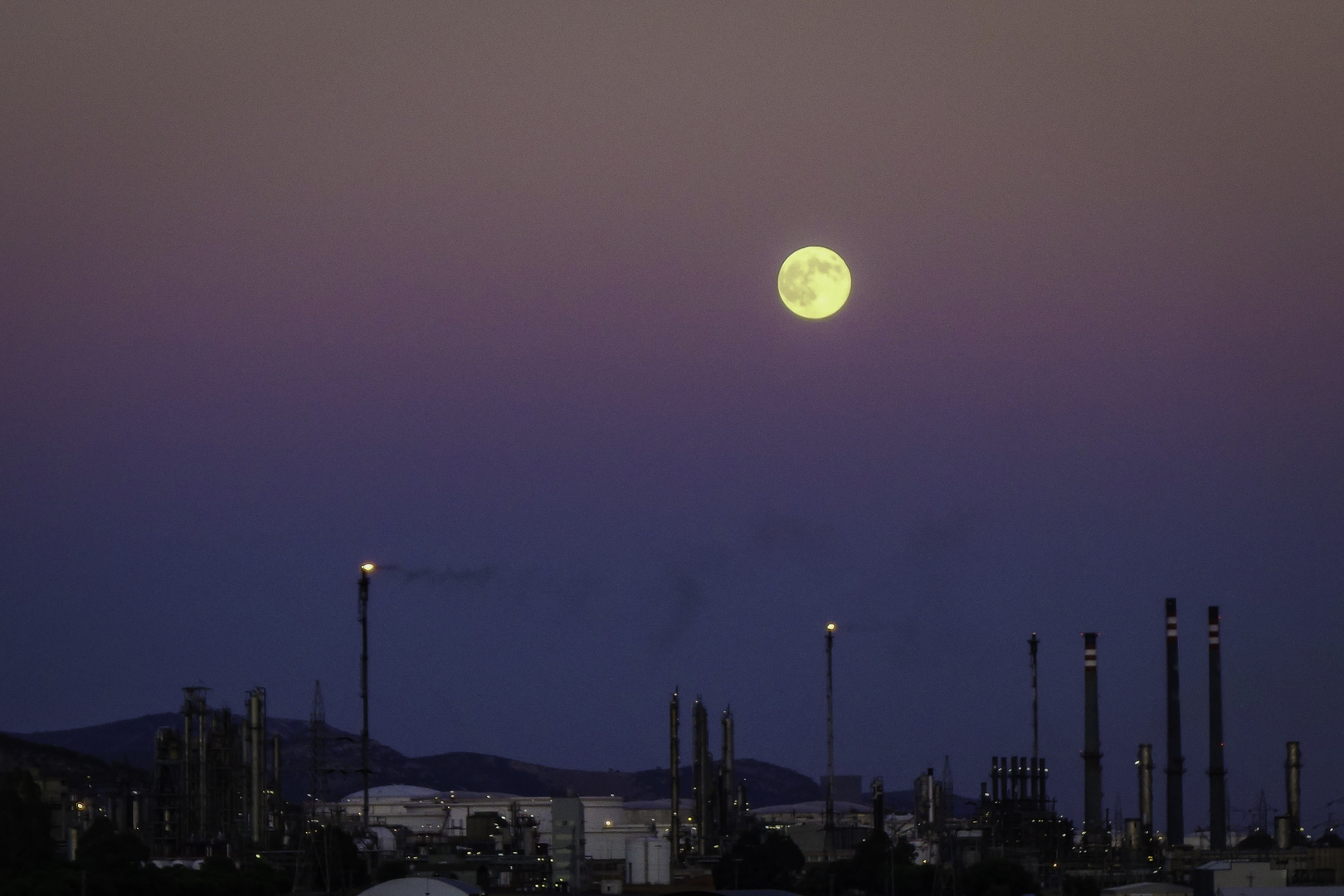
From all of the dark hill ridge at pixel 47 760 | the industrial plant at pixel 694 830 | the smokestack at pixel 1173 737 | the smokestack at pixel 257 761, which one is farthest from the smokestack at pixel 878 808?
the dark hill ridge at pixel 47 760

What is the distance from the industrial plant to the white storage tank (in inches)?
3.0

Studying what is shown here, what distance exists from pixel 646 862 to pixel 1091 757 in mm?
29851

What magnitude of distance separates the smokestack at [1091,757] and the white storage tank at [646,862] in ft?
78.6

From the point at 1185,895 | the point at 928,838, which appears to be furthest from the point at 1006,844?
the point at 1185,895

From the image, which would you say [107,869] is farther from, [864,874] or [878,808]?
[878,808]

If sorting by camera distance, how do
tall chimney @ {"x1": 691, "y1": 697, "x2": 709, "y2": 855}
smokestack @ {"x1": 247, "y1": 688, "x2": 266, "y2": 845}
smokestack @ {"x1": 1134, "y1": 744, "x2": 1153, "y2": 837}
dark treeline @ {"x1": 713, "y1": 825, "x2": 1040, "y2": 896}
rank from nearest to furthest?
dark treeline @ {"x1": 713, "y1": 825, "x2": 1040, "y2": 896} < smokestack @ {"x1": 247, "y1": 688, "x2": 266, "y2": 845} < tall chimney @ {"x1": 691, "y1": 697, "x2": 709, "y2": 855} < smokestack @ {"x1": 1134, "y1": 744, "x2": 1153, "y2": 837}

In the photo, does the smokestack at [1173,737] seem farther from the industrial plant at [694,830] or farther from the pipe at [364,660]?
the pipe at [364,660]

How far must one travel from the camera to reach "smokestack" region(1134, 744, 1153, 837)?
10744 centimetres

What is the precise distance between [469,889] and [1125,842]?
5473 cm

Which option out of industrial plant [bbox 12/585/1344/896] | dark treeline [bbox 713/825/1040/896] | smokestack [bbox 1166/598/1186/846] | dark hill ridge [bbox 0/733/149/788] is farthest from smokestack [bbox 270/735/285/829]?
dark hill ridge [bbox 0/733/149/788]

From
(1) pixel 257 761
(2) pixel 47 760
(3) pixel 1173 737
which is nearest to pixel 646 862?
(1) pixel 257 761

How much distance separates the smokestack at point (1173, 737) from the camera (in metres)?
102

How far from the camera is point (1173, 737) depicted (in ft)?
336

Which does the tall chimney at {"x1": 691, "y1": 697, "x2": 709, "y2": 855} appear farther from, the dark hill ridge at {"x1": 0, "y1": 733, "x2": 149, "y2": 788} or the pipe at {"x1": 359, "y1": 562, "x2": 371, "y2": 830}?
the dark hill ridge at {"x1": 0, "y1": 733, "x2": 149, "y2": 788}
